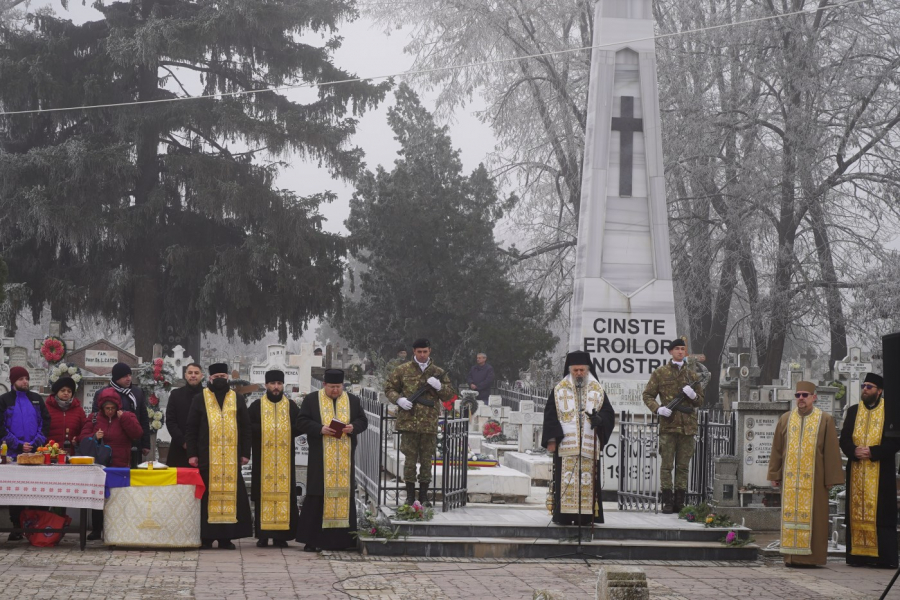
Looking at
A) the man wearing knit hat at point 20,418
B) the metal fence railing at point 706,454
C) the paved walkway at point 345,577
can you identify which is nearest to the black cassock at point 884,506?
the paved walkway at point 345,577

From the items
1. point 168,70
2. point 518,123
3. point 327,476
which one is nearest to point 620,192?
point 327,476

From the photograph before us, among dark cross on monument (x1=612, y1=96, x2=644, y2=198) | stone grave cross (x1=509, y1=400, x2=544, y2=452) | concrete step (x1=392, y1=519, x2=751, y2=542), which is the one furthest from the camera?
stone grave cross (x1=509, y1=400, x2=544, y2=452)

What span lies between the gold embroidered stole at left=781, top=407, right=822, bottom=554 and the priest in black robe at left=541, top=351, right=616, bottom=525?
171cm

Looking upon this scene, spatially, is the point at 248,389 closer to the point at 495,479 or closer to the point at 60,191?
the point at 495,479

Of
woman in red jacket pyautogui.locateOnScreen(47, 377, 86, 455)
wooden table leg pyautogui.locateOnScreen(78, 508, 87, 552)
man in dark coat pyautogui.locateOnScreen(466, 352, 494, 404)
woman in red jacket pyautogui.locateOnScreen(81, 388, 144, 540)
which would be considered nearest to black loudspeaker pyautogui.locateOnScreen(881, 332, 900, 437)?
wooden table leg pyautogui.locateOnScreen(78, 508, 87, 552)

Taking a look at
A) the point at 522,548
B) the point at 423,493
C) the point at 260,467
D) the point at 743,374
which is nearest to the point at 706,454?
the point at 522,548

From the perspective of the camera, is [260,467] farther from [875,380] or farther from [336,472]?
[875,380]

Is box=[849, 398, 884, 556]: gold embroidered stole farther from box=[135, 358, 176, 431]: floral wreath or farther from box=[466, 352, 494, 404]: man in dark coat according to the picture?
box=[466, 352, 494, 404]: man in dark coat

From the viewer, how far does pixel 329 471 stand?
10773mm

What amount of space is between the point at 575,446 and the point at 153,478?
156 inches

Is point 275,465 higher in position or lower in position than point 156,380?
lower

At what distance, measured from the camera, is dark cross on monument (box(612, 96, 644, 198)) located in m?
14.9

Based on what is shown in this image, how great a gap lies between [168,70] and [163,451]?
17.1 meters

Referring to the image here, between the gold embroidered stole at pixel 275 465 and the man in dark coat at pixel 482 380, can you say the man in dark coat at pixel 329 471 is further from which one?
the man in dark coat at pixel 482 380
